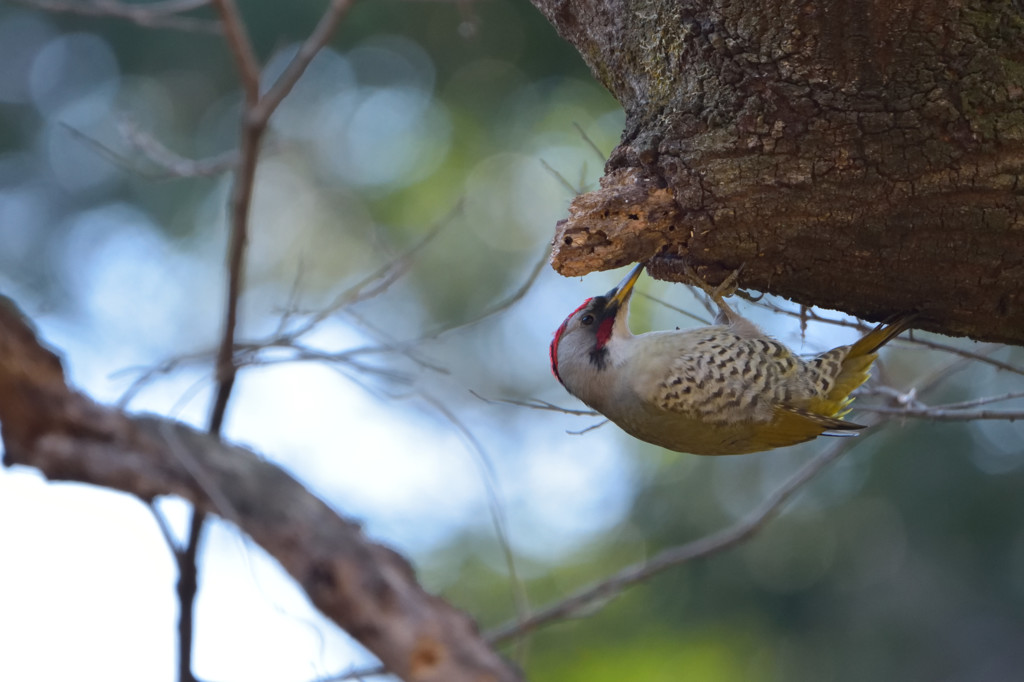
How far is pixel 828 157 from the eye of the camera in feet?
7.29

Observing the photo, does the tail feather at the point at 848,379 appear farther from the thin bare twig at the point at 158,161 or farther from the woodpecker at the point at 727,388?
the thin bare twig at the point at 158,161

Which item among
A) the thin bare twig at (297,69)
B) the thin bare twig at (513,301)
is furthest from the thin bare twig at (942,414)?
the thin bare twig at (297,69)

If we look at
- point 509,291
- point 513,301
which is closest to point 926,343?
point 513,301

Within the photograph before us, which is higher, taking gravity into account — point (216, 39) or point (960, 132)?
point (216, 39)

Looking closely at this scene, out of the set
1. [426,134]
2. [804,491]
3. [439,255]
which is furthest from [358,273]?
[804,491]

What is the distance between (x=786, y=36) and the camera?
7.18 ft

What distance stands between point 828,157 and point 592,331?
149cm

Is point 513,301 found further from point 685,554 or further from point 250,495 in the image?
point 250,495

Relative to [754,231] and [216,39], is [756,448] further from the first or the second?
[216,39]

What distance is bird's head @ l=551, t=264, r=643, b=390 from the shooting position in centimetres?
352

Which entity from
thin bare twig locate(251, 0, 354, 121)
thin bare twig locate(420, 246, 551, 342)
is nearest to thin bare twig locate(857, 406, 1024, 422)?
thin bare twig locate(420, 246, 551, 342)

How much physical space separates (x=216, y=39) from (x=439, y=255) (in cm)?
251

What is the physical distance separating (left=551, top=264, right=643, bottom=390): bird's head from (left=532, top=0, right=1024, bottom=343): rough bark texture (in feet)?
3.09

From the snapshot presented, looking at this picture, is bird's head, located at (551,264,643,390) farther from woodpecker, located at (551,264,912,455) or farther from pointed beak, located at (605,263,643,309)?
woodpecker, located at (551,264,912,455)
